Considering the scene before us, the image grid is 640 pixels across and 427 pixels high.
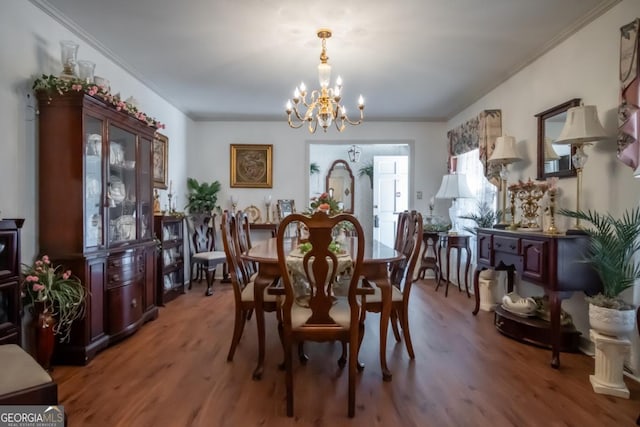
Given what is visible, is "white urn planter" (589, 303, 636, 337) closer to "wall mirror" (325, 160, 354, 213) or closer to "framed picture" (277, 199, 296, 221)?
"framed picture" (277, 199, 296, 221)

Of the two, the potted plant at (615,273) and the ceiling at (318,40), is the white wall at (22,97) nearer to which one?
the ceiling at (318,40)

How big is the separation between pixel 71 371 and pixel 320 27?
2.95 m

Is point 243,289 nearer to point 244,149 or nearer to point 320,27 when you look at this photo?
point 320,27

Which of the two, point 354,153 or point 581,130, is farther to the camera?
point 354,153

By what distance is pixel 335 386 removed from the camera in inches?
85.4

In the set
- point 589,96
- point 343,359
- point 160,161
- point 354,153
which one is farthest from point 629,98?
point 354,153

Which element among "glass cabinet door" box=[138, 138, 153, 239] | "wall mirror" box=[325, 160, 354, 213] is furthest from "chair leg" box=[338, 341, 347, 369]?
"wall mirror" box=[325, 160, 354, 213]

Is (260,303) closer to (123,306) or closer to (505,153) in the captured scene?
(123,306)

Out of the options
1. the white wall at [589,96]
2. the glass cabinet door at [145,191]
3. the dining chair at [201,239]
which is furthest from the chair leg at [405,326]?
the dining chair at [201,239]

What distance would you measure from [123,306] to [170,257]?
142cm

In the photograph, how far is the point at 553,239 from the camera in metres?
2.46

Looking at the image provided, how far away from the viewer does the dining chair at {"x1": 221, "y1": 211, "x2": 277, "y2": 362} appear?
246 centimetres

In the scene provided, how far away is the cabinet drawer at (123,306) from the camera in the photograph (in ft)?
9.05

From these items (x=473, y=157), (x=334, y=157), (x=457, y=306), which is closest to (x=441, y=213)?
(x=473, y=157)
